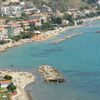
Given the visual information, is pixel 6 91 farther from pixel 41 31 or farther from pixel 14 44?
pixel 41 31

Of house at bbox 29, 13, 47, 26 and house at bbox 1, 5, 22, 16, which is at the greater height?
house at bbox 1, 5, 22, 16

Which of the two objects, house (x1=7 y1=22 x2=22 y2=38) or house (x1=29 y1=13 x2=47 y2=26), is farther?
house (x1=29 y1=13 x2=47 y2=26)

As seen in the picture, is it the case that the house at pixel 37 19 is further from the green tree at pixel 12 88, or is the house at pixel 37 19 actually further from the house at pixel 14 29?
the green tree at pixel 12 88

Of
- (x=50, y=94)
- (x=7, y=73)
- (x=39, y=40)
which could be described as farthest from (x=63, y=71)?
(x=39, y=40)

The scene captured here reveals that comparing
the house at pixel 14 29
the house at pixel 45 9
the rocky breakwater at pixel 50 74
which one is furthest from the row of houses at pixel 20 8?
the rocky breakwater at pixel 50 74

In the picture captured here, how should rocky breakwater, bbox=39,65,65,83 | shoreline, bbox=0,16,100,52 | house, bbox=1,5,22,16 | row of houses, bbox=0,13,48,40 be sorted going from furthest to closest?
1. house, bbox=1,5,22,16
2. row of houses, bbox=0,13,48,40
3. shoreline, bbox=0,16,100,52
4. rocky breakwater, bbox=39,65,65,83

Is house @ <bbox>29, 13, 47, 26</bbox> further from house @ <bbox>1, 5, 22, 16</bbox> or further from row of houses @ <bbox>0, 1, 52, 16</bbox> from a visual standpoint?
house @ <bbox>1, 5, 22, 16</bbox>

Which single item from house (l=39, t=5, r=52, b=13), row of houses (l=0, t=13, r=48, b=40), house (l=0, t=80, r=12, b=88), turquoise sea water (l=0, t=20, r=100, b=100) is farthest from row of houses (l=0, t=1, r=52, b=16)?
house (l=0, t=80, r=12, b=88)

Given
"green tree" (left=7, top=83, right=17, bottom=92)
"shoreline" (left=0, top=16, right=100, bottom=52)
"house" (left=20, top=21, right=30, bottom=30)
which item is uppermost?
"green tree" (left=7, top=83, right=17, bottom=92)
